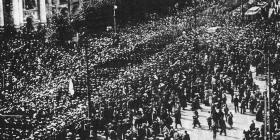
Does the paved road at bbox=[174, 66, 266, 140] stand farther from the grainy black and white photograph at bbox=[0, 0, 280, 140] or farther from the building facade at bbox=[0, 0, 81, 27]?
the building facade at bbox=[0, 0, 81, 27]

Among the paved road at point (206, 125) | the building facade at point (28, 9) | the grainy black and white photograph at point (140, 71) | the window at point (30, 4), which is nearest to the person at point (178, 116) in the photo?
the grainy black and white photograph at point (140, 71)

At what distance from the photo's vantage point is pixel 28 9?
50.9m

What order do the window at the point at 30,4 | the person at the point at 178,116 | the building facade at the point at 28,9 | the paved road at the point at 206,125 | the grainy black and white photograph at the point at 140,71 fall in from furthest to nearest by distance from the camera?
the window at the point at 30,4
the building facade at the point at 28,9
the person at the point at 178,116
the paved road at the point at 206,125
the grainy black and white photograph at the point at 140,71

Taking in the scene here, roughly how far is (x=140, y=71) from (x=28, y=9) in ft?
69.3

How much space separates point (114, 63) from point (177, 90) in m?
10.0

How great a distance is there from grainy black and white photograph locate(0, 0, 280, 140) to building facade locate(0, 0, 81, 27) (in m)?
0.11

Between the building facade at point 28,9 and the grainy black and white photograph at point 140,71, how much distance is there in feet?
0.35

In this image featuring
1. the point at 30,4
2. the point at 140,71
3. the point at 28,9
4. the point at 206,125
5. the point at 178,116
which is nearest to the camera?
the point at 178,116

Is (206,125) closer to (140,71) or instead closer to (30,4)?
(140,71)

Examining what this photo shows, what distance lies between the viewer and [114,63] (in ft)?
125

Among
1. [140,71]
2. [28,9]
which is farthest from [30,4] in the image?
[140,71]

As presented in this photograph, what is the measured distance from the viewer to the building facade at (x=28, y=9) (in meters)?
49.4

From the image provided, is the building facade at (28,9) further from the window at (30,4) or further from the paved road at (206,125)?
the paved road at (206,125)

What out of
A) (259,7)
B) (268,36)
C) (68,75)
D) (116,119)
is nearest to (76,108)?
(116,119)
